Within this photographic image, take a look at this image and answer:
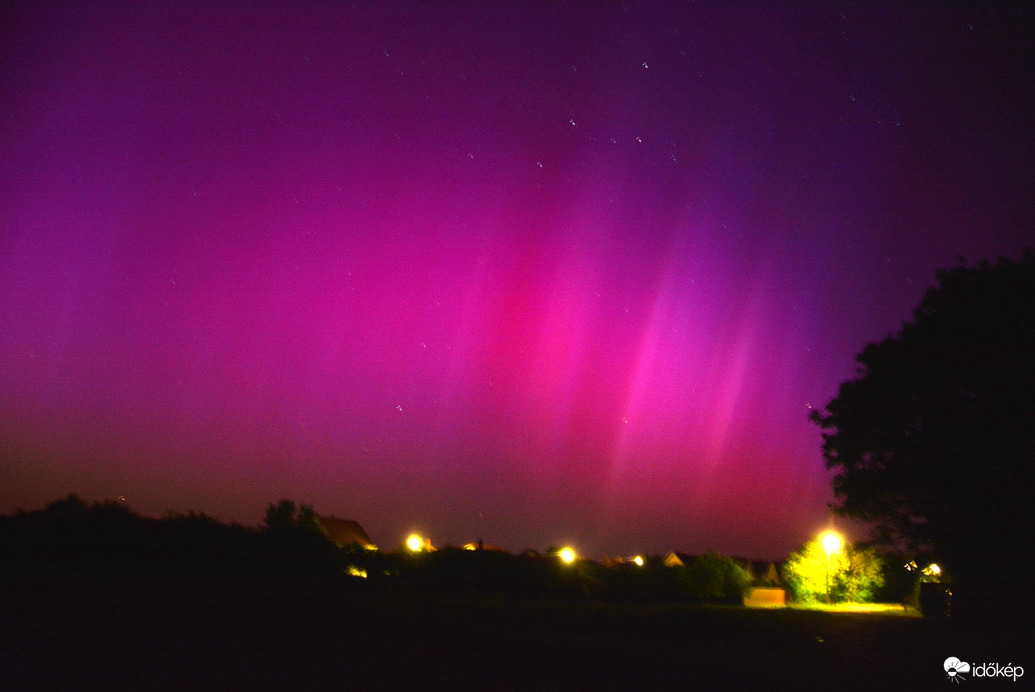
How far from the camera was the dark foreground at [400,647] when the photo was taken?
7.11m

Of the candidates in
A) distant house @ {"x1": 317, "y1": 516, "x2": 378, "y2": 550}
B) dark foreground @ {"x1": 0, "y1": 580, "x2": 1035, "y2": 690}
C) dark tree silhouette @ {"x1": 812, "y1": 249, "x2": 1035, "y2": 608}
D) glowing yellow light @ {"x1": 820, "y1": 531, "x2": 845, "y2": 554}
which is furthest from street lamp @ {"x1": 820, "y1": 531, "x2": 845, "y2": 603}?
distant house @ {"x1": 317, "y1": 516, "x2": 378, "y2": 550}

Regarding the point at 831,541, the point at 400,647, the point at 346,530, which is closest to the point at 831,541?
the point at 831,541

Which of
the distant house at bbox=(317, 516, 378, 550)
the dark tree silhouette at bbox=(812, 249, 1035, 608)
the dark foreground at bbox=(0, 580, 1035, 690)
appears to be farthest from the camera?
the distant house at bbox=(317, 516, 378, 550)

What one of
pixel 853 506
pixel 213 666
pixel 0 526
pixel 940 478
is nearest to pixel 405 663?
pixel 213 666

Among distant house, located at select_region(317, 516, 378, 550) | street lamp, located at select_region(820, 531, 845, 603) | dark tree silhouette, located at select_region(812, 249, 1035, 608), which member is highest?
dark tree silhouette, located at select_region(812, 249, 1035, 608)

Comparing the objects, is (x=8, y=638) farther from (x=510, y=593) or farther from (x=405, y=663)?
(x=510, y=593)

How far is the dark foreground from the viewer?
7.11 metres

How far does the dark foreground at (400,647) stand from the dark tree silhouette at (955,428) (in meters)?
2.61

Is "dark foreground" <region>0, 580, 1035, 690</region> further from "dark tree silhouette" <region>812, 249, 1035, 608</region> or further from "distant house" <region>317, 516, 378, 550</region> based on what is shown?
"distant house" <region>317, 516, 378, 550</region>

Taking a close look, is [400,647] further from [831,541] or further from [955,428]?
[831,541]

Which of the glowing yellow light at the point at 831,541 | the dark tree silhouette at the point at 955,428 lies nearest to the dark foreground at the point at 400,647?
the dark tree silhouette at the point at 955,428

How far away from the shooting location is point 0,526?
2019 centimetres

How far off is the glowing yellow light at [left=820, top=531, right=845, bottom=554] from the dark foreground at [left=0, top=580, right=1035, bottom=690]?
13.3m

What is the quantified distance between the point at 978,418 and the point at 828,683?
11809 mm
